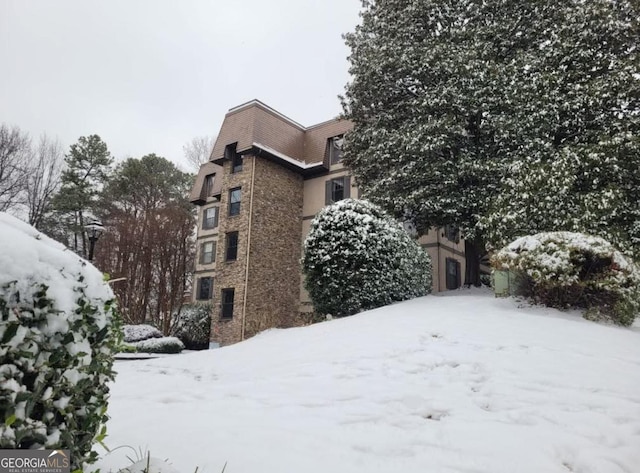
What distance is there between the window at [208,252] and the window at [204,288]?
1056mm

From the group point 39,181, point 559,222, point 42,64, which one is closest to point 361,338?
point 559,222

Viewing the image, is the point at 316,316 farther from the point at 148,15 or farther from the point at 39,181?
the point at 39,181

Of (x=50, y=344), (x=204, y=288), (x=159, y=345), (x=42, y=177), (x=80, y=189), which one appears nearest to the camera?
(x=50, y=344)

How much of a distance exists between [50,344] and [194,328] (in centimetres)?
1732

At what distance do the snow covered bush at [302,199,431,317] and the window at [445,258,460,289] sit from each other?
Answer: 23.2ft

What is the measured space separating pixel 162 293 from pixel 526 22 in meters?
16.3

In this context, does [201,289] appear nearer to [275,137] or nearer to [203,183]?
[203,183]

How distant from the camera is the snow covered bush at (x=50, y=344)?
4.95 feet

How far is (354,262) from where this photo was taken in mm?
10391

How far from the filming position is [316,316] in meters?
11.8


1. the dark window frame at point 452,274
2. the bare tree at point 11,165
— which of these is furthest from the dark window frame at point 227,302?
the bare tree at point 11,165

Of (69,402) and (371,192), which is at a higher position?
(371,192)

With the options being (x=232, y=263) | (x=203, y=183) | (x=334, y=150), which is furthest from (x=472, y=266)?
(x=203, y=183)

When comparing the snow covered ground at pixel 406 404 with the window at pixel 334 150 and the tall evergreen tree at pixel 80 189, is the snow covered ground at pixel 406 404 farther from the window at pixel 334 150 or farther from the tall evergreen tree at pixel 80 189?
the tall evergreen tree at pixel 80 189
